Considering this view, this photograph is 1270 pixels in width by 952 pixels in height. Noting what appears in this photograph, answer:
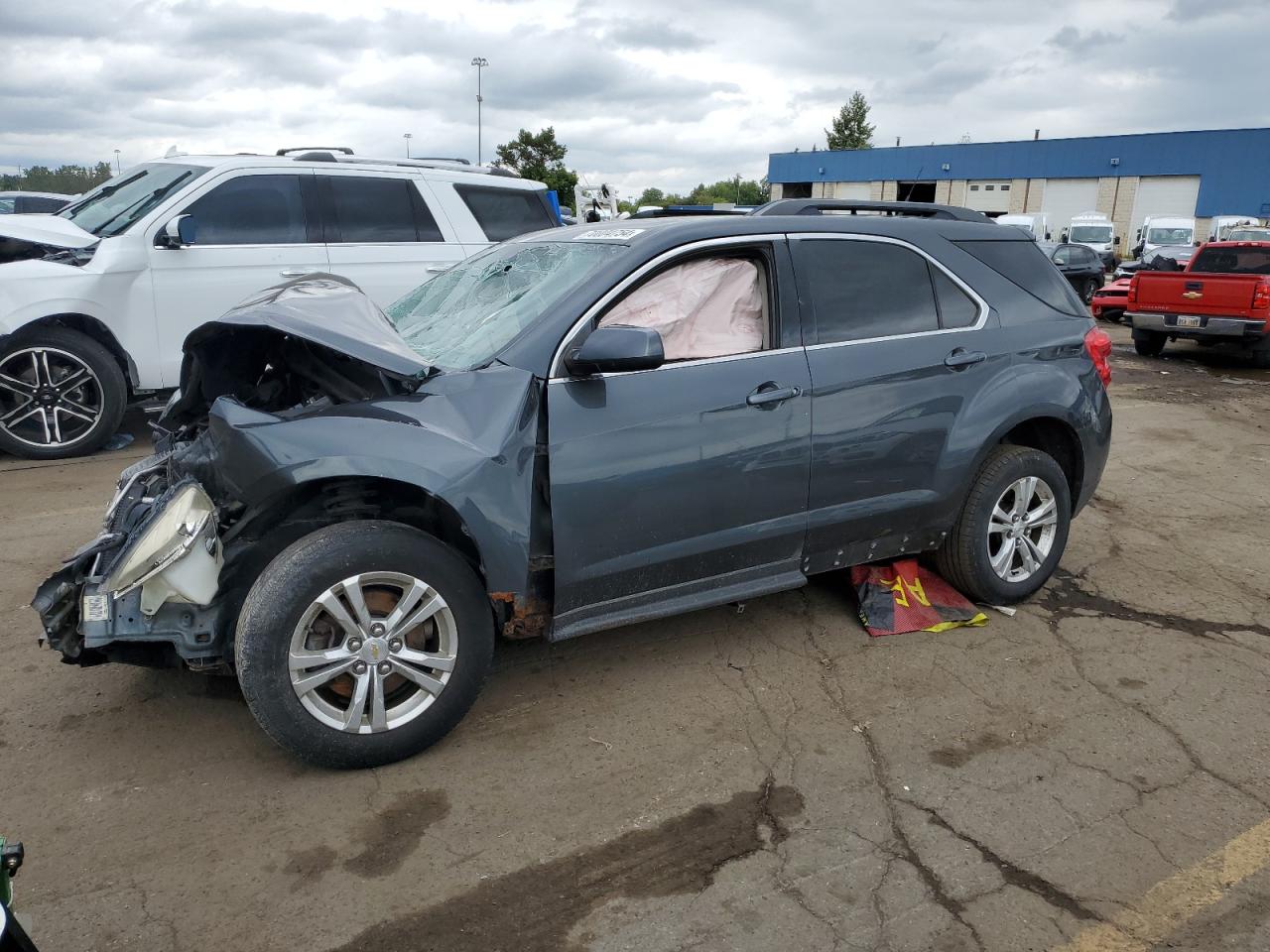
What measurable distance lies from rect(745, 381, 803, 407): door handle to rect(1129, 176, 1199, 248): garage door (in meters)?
45.6

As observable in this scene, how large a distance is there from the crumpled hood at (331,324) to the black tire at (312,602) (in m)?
0.56

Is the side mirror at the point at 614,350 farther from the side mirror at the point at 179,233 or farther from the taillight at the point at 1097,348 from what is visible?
the side mirror at the point at 179,233

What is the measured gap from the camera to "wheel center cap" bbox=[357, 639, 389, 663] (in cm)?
313

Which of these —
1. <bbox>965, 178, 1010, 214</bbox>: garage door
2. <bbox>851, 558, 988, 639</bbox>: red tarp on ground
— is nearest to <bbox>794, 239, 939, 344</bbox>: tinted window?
<bbox>851, 558, 988, 639</bbox>: red tarp on ground

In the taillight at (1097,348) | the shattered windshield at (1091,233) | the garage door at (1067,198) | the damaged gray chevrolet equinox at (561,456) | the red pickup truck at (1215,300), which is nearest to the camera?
the damaged gray chevrolet equinox at (561,456)

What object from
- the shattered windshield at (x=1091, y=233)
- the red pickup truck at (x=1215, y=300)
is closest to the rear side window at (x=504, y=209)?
the red pickup truck at (x=1215, y=300)

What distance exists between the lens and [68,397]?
712cm

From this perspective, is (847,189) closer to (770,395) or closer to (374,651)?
(770,395)

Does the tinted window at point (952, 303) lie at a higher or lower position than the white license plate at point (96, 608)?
higher

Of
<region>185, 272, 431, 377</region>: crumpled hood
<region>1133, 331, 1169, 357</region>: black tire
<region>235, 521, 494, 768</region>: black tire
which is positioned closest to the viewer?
<region>235, 521, 494, 768</region>: black tire

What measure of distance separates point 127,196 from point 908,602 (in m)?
6.79

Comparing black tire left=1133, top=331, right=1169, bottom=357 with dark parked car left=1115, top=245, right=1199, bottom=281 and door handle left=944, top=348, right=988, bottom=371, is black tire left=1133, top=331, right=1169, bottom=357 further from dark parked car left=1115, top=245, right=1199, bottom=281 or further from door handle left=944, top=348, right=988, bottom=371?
door handle left=944, top=348, right=988, bottom=371

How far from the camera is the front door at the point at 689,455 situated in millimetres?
3406

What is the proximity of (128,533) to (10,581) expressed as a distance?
217 centimetres
